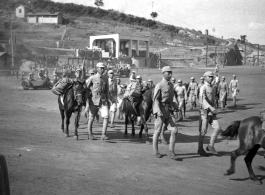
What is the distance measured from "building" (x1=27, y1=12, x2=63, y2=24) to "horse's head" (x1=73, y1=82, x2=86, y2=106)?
104536 mm

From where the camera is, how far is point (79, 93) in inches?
433

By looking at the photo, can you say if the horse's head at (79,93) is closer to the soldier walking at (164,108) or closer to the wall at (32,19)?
the soldier walking at (164,108)

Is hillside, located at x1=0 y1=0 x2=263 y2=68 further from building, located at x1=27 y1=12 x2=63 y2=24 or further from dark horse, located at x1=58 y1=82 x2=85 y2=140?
dark horse, located at x1=58 y1=82 x2=85 y2=140

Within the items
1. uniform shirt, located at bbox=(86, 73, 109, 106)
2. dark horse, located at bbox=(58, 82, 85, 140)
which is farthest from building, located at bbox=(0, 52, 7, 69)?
uniform shirt, located at bbox=(86, 73, 109, 106)

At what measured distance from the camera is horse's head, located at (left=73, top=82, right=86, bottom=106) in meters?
10.9

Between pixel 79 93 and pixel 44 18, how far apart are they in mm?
105555

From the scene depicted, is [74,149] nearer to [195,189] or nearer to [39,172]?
[39,172]

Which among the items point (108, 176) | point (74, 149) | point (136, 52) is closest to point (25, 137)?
point (74, 149)

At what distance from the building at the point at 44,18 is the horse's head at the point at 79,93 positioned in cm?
10454

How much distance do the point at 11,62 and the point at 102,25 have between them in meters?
63.5

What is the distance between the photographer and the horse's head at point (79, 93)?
1095cm

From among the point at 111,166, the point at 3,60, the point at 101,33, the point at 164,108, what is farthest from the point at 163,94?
the point at 101,33

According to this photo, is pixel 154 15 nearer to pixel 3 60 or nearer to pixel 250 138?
pixel 3 60

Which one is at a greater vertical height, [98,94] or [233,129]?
[98,94]
